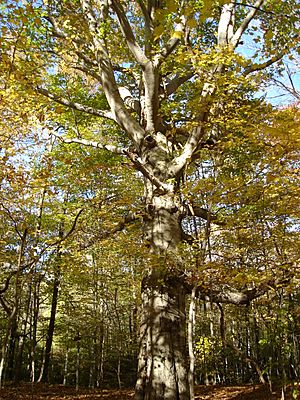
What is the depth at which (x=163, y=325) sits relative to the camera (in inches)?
175

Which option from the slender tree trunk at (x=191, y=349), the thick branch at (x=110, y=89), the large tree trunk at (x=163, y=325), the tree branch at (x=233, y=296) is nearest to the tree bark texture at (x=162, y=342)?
the large tree trunk at (x=163, y=325)

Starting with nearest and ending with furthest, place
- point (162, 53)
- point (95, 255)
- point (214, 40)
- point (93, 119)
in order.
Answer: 1. point (162, 53)
2. point (214, 40)
3. point (93, 119)
4. point (95, 255)

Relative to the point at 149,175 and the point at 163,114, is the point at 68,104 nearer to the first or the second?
the point at 163,114

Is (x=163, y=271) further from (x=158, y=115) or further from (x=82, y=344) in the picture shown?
(x=82, y=344)

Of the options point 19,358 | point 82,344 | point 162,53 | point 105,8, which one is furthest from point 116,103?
A: point 82,344

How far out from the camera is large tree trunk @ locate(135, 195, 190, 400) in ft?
13.7

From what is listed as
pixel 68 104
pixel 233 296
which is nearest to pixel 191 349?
pixel 233 296

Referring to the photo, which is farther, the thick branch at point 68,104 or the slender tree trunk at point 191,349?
the thick branch at point 68,104

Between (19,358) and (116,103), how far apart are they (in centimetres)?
1106

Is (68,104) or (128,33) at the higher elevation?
(128,33)

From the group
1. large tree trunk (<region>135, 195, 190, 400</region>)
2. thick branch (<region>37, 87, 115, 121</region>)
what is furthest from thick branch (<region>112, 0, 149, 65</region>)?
large tree trunk (<region>135, 195, 190, 400</region>)

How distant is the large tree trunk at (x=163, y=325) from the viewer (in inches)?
164

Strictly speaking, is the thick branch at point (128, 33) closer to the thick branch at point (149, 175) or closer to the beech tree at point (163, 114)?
the beech tree at point (163, 114)

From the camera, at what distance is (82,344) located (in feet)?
54.2
